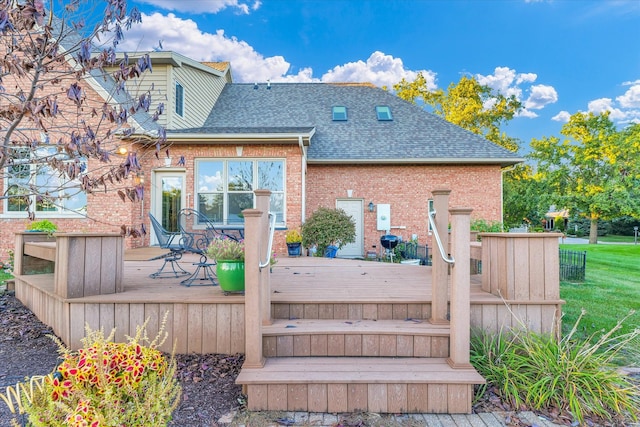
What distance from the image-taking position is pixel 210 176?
8773 mm

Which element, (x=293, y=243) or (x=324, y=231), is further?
(x=324, y=231)

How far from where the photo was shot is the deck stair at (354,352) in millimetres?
2428

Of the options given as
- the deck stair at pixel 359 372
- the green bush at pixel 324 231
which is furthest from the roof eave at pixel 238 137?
the deck stair at pixel 359 372

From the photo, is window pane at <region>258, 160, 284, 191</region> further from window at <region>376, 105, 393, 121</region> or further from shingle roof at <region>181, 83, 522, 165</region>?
window at <region>376, 105, 393, 121</region>

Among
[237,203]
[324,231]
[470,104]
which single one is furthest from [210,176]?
[470,104]

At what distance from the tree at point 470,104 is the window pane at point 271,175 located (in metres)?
12.4

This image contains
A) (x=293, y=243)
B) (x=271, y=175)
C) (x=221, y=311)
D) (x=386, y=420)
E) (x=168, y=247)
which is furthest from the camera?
(x=271, y=175)

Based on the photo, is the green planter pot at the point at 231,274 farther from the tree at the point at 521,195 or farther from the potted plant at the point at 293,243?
the tree at the point at 521,195

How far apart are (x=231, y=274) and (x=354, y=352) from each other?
1.34m

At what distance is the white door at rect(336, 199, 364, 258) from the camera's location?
35.9 feet

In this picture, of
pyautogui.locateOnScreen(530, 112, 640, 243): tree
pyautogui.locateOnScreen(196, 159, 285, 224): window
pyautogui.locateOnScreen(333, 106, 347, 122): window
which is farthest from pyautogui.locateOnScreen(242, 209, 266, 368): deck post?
pyautogui.locateOnScreen(530, 112, 640, 243): tree

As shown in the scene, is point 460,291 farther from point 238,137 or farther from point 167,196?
point 167,196

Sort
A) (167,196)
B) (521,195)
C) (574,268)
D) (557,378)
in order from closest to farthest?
(557,378) → (574,268) → (167,196) → (521,195)

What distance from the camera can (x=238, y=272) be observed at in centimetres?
327
